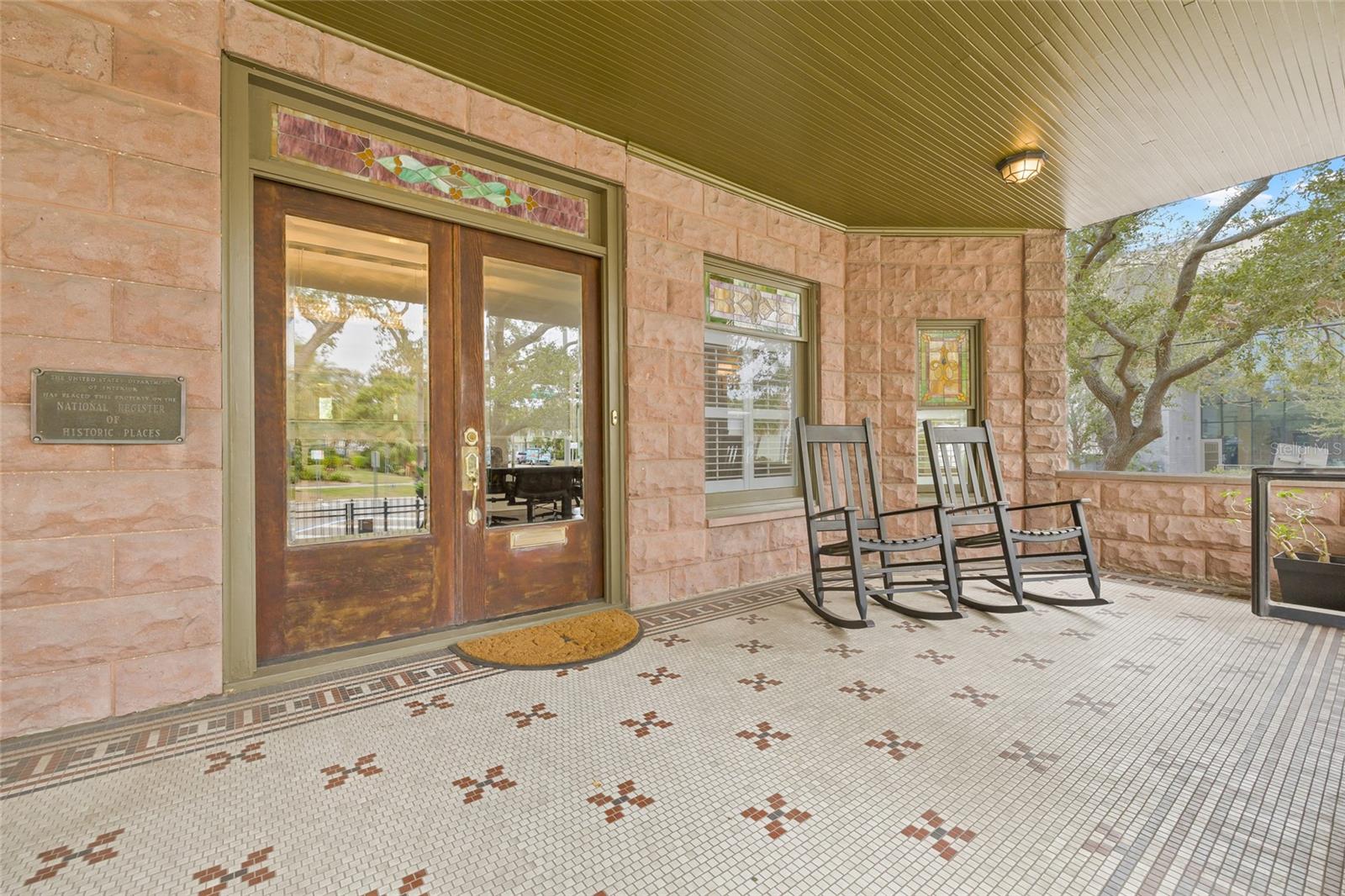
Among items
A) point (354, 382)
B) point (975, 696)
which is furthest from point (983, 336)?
point (354, 382)

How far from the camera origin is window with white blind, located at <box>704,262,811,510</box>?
386 cm

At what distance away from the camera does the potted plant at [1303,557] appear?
10.3 feet

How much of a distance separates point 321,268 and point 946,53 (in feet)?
9.78

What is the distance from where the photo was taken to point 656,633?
2863mm

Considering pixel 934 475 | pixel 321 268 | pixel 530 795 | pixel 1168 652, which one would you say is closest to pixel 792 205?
pixel 934 475

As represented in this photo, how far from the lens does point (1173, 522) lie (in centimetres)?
397

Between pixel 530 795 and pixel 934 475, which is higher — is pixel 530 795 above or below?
below

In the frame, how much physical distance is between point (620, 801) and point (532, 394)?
2.05m

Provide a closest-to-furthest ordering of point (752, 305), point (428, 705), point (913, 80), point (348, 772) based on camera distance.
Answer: point (348, 772), point (428, 705), point (913, 80), point (752, 305)

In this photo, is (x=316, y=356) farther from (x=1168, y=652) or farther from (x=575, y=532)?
(x=1168, y=652)

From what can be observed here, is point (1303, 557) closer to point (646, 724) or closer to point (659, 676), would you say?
point (659, 676)

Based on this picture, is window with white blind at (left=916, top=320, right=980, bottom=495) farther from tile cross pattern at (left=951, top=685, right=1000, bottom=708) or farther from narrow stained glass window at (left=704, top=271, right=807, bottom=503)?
tile cross pattern at (left=951, top=685, right=1000, bottom=708)

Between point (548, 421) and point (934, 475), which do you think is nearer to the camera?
point (548, 421)

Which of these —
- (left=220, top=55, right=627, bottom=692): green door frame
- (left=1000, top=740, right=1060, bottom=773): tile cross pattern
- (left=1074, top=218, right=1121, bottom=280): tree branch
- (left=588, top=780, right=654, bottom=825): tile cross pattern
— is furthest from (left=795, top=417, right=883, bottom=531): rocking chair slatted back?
(left=1074, top=218, right=1121, bottom=280): tree branch
